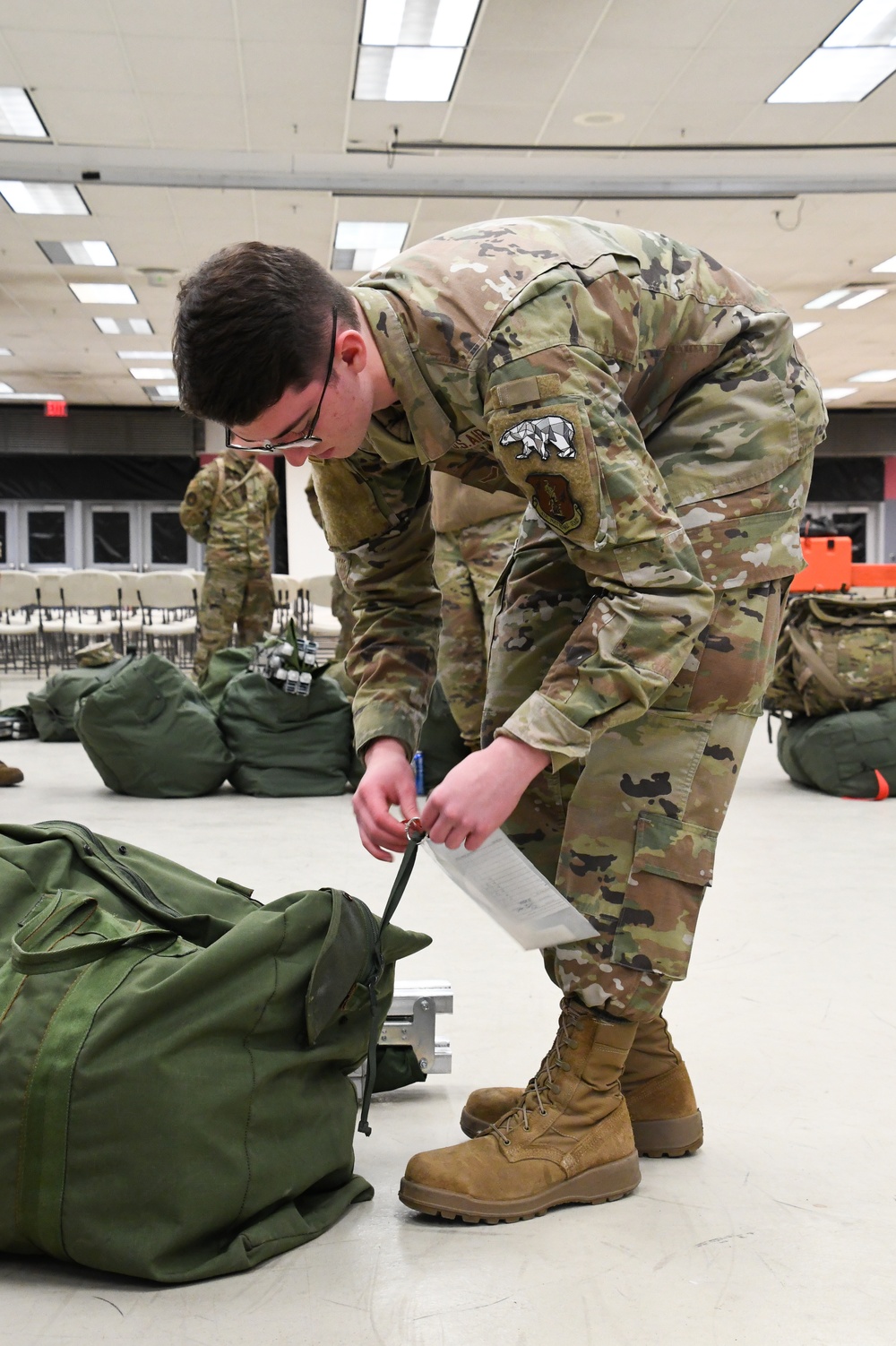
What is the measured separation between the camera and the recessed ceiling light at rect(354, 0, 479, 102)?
562 cm

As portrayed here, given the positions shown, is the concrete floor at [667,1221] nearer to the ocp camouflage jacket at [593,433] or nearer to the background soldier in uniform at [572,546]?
the background soldier in uniform at [572,546]

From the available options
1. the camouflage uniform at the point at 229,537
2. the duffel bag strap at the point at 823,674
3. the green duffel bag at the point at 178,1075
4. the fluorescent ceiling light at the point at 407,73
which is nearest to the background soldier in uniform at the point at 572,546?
the green duffel bag at the point at 178,1075

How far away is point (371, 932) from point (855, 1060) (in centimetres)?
88

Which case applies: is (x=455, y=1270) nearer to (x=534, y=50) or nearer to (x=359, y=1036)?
(x=359, y=1036)

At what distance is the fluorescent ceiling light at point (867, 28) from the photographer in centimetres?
564

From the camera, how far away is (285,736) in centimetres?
427

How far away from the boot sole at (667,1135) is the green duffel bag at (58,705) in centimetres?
415

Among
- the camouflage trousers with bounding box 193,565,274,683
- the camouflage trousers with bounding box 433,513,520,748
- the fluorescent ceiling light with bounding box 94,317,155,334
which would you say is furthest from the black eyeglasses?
the fluorescent ceiling light with bounding box 94,317,155,334

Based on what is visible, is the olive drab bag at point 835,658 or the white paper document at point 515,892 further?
the olive drab bag at point 835,658

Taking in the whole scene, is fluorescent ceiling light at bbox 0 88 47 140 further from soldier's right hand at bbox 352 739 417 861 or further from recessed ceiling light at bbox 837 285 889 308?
recessed ceiling light at bbox 837 285 889 308

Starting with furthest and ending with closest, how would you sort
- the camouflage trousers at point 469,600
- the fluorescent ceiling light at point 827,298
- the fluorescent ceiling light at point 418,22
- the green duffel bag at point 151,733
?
the fluorescent ceiling light at point 827,298 → the fluorescent ceiling light at point 418,22 → the green duffel bag at point 151,733 → the camouflage trousers at point 469,600

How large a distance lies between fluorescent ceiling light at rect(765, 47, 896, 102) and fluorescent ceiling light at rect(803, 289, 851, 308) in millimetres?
4746

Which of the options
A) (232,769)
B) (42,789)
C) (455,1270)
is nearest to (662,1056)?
(455,1270)

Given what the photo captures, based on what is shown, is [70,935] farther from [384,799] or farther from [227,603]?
[227,603]
